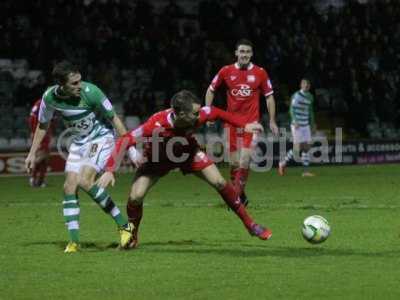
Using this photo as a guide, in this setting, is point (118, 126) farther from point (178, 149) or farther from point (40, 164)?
point (40, 164)

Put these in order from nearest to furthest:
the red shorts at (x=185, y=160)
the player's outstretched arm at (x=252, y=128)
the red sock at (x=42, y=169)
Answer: the player's outstretched arm at (x=252, y=128) → the red shorts at (x=185, y=160) → the red sock at (x=42, y=169)

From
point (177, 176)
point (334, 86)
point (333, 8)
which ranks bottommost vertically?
point (177, 176)

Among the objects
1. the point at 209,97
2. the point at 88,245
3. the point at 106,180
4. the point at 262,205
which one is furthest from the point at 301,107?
the point at 106,180

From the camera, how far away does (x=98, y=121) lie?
1027cm

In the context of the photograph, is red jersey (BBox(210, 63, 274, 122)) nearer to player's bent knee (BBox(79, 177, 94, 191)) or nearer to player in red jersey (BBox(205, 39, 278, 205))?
player in red jersey (BBox(205, 39, 278, 205))

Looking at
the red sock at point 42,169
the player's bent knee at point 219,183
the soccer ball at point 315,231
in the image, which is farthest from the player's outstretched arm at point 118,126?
the red sock at point 42,169

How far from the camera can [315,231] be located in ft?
32.3

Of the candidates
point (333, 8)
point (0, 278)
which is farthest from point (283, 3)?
point (0, 278)

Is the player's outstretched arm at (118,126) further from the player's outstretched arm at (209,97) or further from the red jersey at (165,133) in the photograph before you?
the player's outstretched arm at (209,97)

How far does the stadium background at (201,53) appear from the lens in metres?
23.5

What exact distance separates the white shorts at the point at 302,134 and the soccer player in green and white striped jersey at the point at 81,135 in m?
12.6

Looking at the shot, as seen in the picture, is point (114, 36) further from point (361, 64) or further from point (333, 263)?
point (333, 263)

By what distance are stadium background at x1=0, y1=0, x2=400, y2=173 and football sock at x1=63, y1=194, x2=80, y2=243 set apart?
12695 millimetres

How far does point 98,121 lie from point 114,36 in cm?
1452
